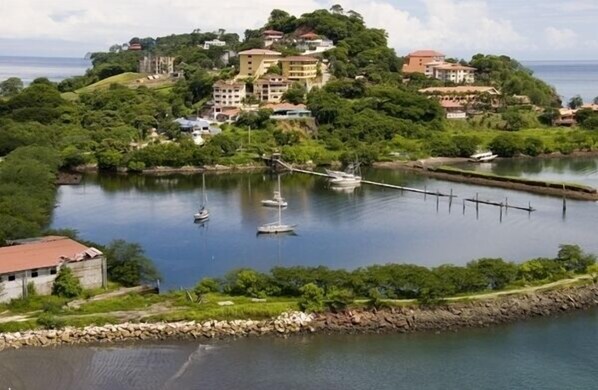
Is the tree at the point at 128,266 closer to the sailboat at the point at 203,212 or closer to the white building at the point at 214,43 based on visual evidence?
the sailboat at the point at 203,212

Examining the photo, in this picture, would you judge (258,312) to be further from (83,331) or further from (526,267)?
(526,267)

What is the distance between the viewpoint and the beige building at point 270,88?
4678 centimetres

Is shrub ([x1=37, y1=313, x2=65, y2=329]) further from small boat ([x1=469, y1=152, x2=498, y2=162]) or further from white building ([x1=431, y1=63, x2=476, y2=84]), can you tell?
white building ([x1=431, y1=63, x2=476, y2=84])

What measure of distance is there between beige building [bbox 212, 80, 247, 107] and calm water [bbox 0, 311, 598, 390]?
32307 millimetres

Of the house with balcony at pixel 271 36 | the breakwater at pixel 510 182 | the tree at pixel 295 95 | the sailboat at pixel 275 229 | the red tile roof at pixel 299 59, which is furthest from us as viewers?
the house with balcony at pixel 271 36

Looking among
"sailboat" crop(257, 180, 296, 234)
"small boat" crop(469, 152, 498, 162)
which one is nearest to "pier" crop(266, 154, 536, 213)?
"sailboat" crop(257, 180, 296, 234)

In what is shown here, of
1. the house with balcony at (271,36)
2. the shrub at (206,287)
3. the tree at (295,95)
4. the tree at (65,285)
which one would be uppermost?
the house with balcony at (271,36)

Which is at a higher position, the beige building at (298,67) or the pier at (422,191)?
the beige building at (298,67)

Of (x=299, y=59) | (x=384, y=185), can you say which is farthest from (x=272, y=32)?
(x=384, y=185)

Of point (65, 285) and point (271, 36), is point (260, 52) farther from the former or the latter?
point (65, 285)

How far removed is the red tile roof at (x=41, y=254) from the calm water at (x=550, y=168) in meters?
23.1

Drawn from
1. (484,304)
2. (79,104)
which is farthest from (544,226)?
(79,104)

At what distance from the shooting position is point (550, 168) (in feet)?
127

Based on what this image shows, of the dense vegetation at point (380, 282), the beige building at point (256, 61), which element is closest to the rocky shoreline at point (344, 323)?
the dense vegetation at point (380, 282)
